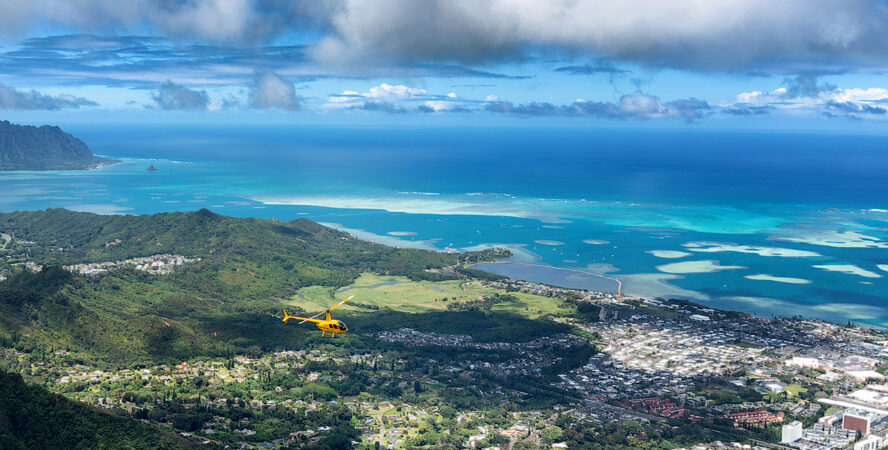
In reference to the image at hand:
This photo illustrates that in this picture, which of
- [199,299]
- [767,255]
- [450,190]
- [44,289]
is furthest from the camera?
[450,190]

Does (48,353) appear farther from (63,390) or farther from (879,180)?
(879,180)

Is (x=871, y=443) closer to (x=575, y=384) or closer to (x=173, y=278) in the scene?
(x=575, y=384)

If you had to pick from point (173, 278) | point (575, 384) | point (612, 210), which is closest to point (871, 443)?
point (575, 384)

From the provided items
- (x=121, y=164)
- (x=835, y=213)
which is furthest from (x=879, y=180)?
(x=121, y=164)

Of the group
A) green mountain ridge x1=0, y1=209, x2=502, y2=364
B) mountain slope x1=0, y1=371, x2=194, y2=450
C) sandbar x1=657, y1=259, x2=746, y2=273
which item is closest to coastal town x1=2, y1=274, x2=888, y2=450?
green mountain ridge x1=0, y1=209, x2=502, y2=364

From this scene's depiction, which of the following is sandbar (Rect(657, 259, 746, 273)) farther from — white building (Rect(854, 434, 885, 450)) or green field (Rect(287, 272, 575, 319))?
white building (Rect(854, 434, 885, 450))

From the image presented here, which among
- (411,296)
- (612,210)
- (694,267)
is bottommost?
(411,296)
